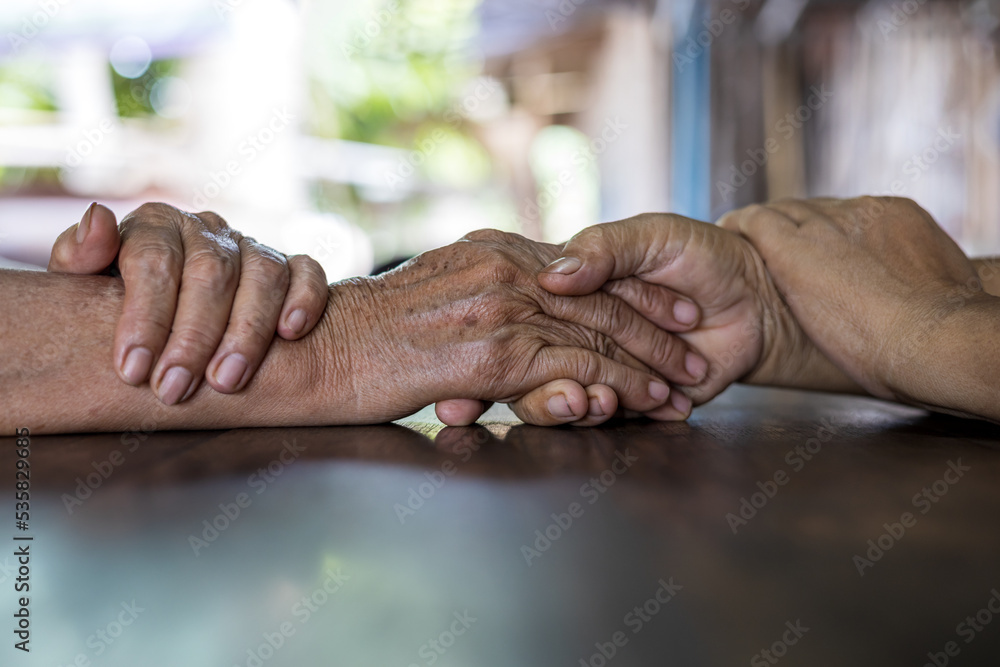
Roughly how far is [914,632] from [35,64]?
808 centimetres

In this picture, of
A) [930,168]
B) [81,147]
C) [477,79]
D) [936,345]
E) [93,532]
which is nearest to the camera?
[93,532]

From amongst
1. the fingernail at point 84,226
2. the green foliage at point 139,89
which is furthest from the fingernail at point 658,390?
the green foliage at point 139,89

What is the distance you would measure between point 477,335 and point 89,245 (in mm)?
469

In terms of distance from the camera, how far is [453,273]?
37.6 inches

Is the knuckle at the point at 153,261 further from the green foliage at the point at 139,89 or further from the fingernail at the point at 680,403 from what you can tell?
the green foliage at the point at 139,89

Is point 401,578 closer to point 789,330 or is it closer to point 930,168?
point 789,330

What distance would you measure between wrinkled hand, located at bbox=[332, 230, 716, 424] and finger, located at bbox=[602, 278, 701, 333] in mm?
24

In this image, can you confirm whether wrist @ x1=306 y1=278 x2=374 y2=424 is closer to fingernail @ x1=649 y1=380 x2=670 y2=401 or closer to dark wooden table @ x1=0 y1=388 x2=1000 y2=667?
dark wooden table @ x1=0 y1=388 x2=1000 y2=667

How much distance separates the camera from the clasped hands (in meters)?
0.79

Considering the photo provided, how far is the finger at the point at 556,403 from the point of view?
2.98ft

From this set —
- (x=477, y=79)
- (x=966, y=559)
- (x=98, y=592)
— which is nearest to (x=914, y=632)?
(x=966, y=559)

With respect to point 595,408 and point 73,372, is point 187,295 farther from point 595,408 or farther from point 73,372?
point 595,408

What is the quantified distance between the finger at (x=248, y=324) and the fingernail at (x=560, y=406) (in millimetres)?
365

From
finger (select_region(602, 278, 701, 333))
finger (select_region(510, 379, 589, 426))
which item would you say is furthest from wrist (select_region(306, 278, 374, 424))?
finger (select_region(602, 278, 701, 333))
